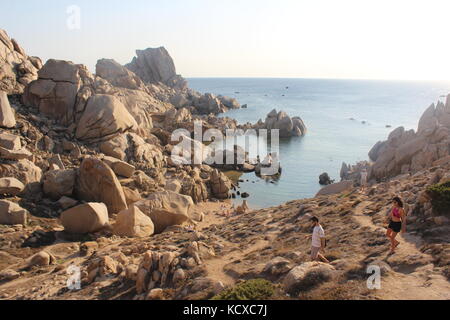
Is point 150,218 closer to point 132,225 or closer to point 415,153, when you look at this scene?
point 132,225

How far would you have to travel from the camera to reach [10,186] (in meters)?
27.7

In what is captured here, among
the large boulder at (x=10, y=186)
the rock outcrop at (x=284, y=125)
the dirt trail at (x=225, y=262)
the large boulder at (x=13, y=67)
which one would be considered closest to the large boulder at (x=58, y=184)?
the large boulder at (x=10, y=186)

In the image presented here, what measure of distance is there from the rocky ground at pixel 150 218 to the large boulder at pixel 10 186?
7 cm

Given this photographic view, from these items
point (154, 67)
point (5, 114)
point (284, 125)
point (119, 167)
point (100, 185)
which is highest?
point (154, 67)

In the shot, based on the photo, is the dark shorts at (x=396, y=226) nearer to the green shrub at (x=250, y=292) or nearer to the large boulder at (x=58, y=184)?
the green shrub at (x=250, y=292)

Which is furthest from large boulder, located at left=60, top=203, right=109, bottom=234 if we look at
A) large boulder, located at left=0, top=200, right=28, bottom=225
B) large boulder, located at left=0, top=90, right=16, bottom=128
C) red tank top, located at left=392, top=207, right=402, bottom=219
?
red tank top, located at left=392, top=207, right=402, bottom=219

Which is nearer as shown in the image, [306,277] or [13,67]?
[306,277]

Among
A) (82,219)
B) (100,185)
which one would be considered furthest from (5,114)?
(82,219)

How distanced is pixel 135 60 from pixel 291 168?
112 m

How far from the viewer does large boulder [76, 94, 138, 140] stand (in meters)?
38.9

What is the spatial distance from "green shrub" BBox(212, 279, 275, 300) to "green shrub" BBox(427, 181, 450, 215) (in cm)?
903

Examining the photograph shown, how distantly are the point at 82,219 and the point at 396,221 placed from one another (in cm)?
1997

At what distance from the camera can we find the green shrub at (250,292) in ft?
40.6

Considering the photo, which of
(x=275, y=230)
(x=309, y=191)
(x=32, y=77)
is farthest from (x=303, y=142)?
(x=275, y=230)
